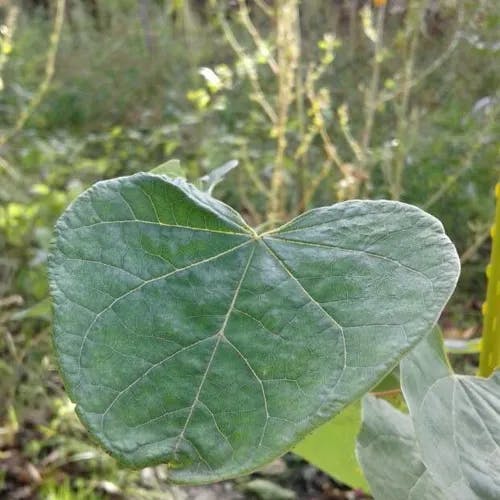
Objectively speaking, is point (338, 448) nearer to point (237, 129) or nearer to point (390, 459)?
point (390, 459)

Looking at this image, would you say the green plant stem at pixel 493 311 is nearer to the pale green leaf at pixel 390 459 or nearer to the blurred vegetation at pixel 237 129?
the pale green leaf at pixel 390 459

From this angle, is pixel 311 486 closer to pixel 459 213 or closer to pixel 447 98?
pixel 459 213

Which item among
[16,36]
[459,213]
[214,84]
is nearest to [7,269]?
[214,84]

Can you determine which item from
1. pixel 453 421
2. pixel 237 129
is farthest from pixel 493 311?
pixel 237 129

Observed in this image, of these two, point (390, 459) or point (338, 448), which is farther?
point (338, 448)

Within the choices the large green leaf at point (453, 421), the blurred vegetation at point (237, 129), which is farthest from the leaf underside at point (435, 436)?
the blurred vegetation at point (237, 129)

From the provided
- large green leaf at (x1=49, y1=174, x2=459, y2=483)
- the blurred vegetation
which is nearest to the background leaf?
large green leaf at (x1=49, y1=174, x2=459, y2=483)

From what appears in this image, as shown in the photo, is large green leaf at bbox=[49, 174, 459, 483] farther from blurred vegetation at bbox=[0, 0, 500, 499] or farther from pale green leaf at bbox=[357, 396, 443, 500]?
blurred vegetation at bbox=[0, 0, 500, 499]

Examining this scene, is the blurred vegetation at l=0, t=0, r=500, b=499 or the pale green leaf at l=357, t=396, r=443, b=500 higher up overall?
the pale green leaf at l=357, t=396, r=443, b=500
